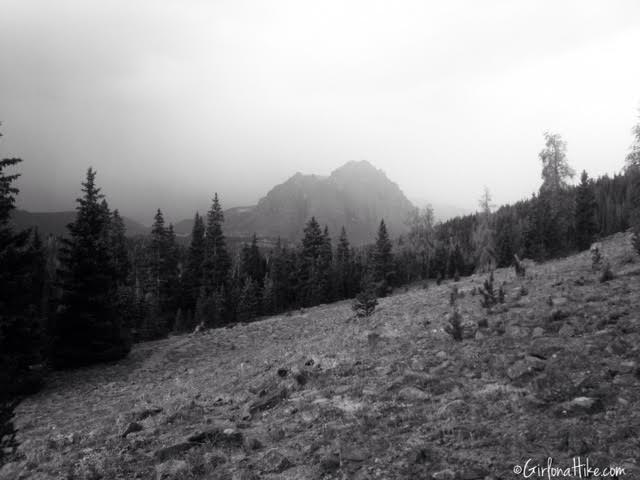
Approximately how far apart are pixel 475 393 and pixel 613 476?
3435 millimetres

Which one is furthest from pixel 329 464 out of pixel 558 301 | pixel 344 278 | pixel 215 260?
pixel 344 278

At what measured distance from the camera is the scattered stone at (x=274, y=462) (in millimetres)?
6926

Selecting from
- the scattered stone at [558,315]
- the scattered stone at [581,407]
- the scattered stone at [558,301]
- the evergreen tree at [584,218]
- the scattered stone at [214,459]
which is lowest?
the scattered stone at [214,459]

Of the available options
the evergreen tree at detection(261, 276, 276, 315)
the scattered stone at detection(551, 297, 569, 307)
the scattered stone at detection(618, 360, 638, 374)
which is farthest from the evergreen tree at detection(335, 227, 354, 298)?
the scattered stone at detection(618, 360, 638, 374)

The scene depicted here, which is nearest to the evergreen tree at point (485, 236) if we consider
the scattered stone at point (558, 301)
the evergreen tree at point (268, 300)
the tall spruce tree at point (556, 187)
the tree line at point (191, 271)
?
the tree line at point (191, 271)

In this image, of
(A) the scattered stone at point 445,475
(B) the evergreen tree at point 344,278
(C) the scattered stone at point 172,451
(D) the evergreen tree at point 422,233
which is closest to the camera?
(A) the scattered stone at point 445,475

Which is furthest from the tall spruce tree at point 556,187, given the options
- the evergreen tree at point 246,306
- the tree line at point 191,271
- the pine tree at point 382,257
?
the evergreen tree at point 246,306

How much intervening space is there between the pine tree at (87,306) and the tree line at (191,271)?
0.06m

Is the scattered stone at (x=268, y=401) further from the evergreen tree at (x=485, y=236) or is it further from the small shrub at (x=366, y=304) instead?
the evergreen tree at (x=485, y=236)

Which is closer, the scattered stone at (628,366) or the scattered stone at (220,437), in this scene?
the scattered stone at (628,366)

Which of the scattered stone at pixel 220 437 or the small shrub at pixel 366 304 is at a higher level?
the small shrub at pixel 366 304

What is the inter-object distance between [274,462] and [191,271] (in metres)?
57.5

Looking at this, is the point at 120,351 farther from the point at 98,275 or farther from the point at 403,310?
the point at 403,310

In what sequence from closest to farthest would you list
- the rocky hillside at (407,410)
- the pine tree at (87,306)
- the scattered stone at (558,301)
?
the rocky hillside at (407,410) < the scattered stone at (558,301) < the pine tree at (87,306)
